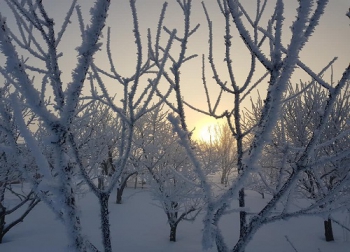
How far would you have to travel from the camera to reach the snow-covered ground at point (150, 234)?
760 centimetres

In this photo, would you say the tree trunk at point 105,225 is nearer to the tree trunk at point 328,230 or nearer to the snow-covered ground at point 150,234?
the snow-covered ground at point 150,234

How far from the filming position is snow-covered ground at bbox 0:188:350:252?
7598 millimetres

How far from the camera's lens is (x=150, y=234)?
9094 mm

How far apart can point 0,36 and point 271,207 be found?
1.26 m

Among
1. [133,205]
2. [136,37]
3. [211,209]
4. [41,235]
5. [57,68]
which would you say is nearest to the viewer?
[211,209]

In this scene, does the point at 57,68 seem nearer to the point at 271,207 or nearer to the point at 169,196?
the point at 271,207

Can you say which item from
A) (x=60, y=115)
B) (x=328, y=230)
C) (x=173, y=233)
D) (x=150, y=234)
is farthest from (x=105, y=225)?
(x=328, y=230)

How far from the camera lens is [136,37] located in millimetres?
1716

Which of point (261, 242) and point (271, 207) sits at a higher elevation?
point (271, 207)

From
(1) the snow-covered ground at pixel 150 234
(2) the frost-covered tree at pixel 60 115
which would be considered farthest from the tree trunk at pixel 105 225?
(1) the snow-covered ground at pixel 150 234

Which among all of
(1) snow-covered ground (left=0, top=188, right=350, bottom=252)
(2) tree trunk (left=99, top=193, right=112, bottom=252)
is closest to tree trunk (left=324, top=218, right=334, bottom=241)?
(1) snow-covered ground (left=0, top=188, right=350, bottom=252)

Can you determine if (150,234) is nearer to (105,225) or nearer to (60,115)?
(105,225)

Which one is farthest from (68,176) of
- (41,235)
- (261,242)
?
(41,235)

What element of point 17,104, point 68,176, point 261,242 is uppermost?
point 17,104
